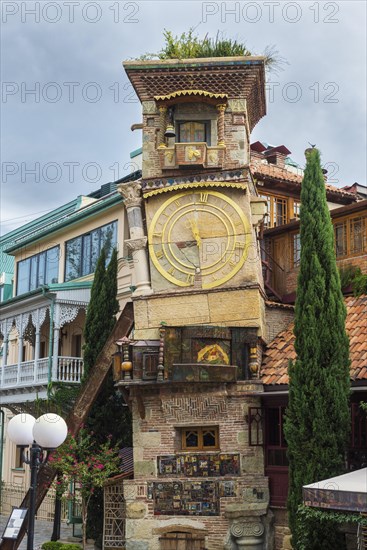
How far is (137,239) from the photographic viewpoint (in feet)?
66.3

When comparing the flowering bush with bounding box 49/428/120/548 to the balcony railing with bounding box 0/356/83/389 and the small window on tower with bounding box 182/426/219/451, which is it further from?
the balcony railing with bounding box 0/356/83/389

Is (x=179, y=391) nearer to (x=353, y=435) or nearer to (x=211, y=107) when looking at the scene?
(x=353, y=435)

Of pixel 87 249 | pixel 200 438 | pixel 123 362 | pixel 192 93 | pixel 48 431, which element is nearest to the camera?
pixel 48 431

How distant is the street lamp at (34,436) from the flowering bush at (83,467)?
721 cm

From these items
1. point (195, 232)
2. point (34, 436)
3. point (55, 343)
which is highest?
point (195, 232)

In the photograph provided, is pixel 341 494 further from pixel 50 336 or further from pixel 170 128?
pixel 50 336

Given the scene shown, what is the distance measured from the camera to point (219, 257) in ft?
64.8

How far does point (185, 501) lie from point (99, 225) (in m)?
13.0

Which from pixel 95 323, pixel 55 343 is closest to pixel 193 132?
pixel 95 323

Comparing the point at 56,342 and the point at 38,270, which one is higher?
the point at 38,270

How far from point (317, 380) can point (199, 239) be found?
498cm

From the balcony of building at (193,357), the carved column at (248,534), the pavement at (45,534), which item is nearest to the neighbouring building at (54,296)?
the pavement at (45,534)

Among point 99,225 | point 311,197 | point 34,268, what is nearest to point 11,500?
point 34,268

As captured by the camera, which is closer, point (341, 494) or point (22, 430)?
point (22, 430)
